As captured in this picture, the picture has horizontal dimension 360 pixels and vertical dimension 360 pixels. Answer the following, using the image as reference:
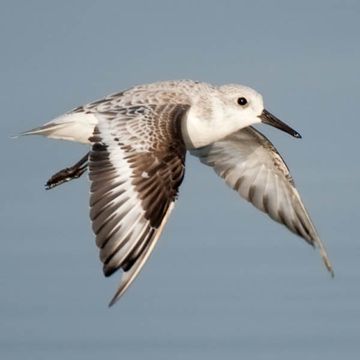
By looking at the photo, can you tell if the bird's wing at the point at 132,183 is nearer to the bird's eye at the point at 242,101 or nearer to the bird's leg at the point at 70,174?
the bird's eye at the point at 242,101

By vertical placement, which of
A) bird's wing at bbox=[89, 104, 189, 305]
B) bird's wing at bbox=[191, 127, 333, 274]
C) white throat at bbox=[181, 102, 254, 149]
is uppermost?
bird's wing at bbox=[89, 104, 189, 305]

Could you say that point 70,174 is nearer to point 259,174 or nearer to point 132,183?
point 259,174

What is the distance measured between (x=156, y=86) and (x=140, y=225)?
2.09 meters

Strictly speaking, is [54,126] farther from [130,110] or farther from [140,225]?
[140,225]

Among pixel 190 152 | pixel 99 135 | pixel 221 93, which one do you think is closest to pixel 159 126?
pixel 99 135

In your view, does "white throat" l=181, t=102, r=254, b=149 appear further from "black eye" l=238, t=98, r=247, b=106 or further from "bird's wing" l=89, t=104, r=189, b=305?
"bird's wing" l=89, t=104, r=189, b=305

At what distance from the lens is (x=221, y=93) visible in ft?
42.9

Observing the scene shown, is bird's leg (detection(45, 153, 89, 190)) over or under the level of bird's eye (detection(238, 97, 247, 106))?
under

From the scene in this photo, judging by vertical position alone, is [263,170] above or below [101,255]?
→ below

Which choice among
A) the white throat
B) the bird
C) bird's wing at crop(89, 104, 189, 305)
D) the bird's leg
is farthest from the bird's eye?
the bird's leg

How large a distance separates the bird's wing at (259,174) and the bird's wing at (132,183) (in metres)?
1.91

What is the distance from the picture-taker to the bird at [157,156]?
36.6 ft

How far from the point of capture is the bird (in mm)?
11164

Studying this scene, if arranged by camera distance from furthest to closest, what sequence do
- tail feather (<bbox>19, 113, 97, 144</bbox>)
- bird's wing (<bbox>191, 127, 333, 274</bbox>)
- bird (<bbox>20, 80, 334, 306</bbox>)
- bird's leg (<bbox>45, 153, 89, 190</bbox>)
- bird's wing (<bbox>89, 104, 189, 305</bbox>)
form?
bird's wing (<bbox>191, 127, 333, 274</bbox>) → bird's leg (<bbox>45, 153, 89, 190</bbox>) → tail feather (<bbox>19, 113, 97, 144</bbox>) → bird (<bbox>20, 80, 334, 306</bbox>) → bird's wing (<bbox>89, 104, 189, 305</bbox>)
